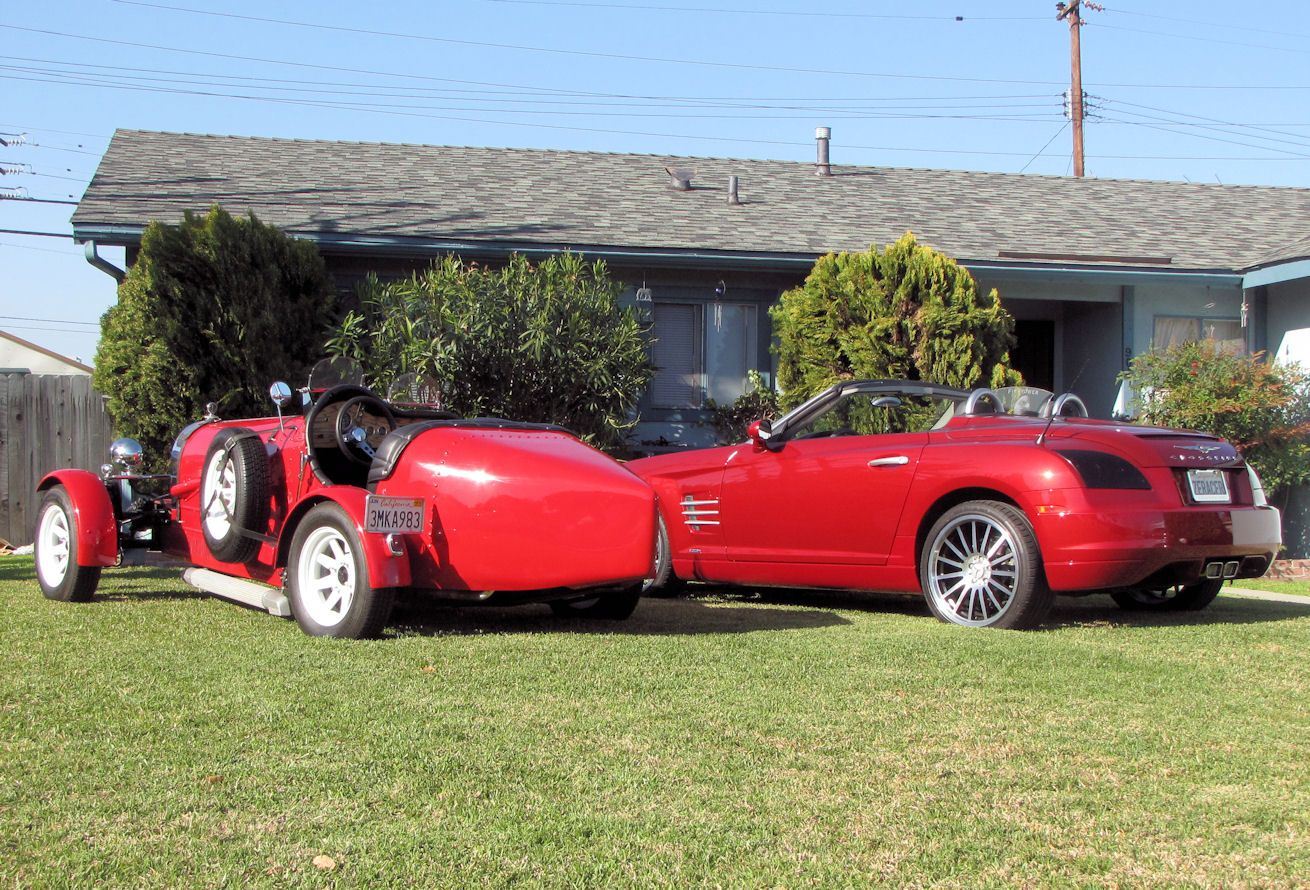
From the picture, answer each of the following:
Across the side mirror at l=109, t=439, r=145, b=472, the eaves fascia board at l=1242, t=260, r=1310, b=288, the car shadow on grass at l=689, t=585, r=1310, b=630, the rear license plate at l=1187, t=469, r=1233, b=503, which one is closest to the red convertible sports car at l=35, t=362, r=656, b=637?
the side mirror at l=109, t=439, r=145, b=472

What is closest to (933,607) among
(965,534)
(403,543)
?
(965,534)

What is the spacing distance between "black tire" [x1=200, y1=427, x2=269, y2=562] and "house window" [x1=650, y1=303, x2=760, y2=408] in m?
8.03

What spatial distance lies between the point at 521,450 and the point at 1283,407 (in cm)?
1013

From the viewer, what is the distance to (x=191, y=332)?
485 inches

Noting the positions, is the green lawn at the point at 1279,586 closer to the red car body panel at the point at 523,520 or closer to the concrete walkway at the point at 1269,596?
the concrete walkway at the point at 1269,596

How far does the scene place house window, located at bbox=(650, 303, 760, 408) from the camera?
15328 millimetres

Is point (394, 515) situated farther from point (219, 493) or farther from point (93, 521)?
point (93, 521)

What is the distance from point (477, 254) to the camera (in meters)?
14.3

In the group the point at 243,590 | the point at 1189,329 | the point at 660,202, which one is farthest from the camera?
the point at 660,202

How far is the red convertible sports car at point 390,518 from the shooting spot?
6555 mm

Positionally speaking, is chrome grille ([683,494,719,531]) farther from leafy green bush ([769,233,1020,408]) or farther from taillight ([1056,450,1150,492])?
leafy green bush ([769,233,1020,408])

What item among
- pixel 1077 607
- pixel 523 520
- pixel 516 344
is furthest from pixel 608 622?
pixel 516 344

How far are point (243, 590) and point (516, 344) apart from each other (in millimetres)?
5386

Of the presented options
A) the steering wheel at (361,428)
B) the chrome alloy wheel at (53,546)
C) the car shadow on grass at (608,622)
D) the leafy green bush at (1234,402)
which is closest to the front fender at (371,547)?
the car shadow on grass at (608,622)
